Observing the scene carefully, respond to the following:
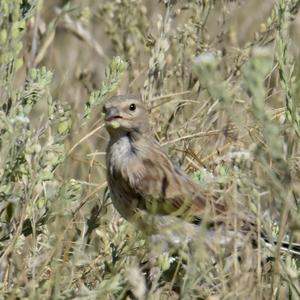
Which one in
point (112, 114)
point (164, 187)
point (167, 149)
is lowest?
point (164, 187)

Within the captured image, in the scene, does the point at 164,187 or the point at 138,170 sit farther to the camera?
the point at 138,170

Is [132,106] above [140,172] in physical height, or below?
above

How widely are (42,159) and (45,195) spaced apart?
0.33m

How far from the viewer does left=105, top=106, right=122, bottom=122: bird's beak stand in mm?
5203

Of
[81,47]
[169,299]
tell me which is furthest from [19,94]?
[81,47]

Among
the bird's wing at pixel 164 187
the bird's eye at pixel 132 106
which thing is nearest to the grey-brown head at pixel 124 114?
the bird's eye at pixel 132 106

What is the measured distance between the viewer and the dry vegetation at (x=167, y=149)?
11.2 ft

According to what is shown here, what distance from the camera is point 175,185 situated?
→ 510 centimetres

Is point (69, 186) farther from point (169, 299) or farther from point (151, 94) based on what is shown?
point (151, 94)

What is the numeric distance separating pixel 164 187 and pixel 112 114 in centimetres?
48

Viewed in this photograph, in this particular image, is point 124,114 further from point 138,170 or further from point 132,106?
point 138,170

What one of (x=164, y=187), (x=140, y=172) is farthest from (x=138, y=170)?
(x=164, y=187)

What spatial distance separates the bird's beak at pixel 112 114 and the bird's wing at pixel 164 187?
0.31m

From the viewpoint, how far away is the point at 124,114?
5316mm
